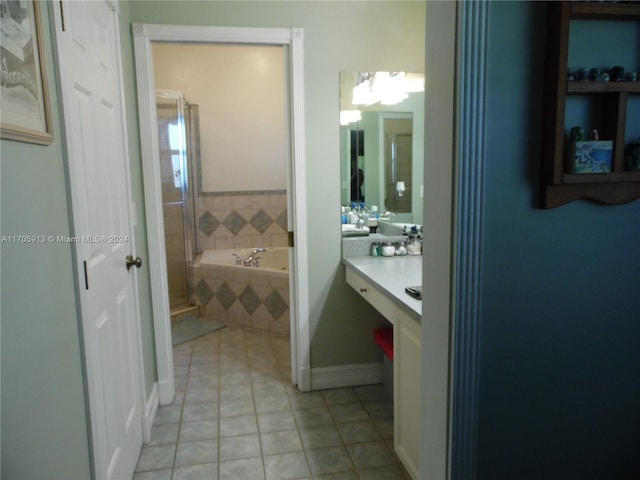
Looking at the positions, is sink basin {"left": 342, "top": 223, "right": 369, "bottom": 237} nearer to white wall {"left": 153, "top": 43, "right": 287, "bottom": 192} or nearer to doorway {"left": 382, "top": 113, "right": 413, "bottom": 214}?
doorway {"left": 382, "top": 113, "right": 413, "bottom": 214}

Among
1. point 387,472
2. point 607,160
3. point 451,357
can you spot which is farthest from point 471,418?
point 387,472

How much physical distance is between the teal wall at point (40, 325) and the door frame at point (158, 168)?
1181 millimetres

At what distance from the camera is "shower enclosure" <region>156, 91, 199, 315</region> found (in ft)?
14.1

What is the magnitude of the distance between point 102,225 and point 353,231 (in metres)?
1.52

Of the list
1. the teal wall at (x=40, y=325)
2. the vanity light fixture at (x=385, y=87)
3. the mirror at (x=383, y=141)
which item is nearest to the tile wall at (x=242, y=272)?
the mirror at (x=383, y=141)

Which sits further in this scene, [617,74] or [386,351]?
[386,351]

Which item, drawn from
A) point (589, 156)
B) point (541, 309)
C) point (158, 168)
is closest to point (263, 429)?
point (158, 168)

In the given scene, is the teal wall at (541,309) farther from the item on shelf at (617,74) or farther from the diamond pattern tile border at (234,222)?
the diamond pattern tile border at (234,222)

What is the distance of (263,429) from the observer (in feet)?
7.70

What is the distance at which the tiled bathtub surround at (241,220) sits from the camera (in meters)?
4.65

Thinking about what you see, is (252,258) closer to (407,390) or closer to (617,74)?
(407,390)

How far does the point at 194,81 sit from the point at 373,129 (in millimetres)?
2508

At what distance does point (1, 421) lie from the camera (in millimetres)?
873

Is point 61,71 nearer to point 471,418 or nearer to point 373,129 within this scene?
point 471,418
